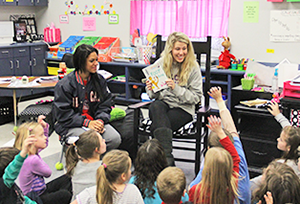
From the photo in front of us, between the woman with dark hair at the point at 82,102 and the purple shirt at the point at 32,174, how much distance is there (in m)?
0.66

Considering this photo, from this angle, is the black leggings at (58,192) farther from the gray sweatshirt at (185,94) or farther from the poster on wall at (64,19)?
the poster on wall at (64,19)

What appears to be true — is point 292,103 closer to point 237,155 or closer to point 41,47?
point 237,155

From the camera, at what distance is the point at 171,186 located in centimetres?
157

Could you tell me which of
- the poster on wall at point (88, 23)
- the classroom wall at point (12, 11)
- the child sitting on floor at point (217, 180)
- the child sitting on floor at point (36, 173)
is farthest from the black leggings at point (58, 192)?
the classroom wall at point (12, 11)

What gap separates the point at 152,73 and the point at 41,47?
3688 mm

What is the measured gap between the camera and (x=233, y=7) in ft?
15.5

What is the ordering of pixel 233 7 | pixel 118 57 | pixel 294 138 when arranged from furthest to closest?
pixel 118 57 < pixel 233 7 < pixel 294 138

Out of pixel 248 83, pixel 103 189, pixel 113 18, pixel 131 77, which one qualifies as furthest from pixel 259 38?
pixel 103 189

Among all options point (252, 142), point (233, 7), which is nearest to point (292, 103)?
point (252, 142)

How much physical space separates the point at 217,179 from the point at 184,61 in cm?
154

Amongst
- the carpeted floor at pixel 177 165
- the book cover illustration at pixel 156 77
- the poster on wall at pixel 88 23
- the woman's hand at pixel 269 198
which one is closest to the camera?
the woman's hand at pixel 269 198

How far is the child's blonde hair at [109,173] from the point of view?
1611mm

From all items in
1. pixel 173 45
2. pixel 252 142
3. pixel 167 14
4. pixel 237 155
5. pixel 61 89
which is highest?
pixel 167 14

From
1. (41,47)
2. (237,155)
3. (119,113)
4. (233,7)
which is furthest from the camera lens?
(41,47)
